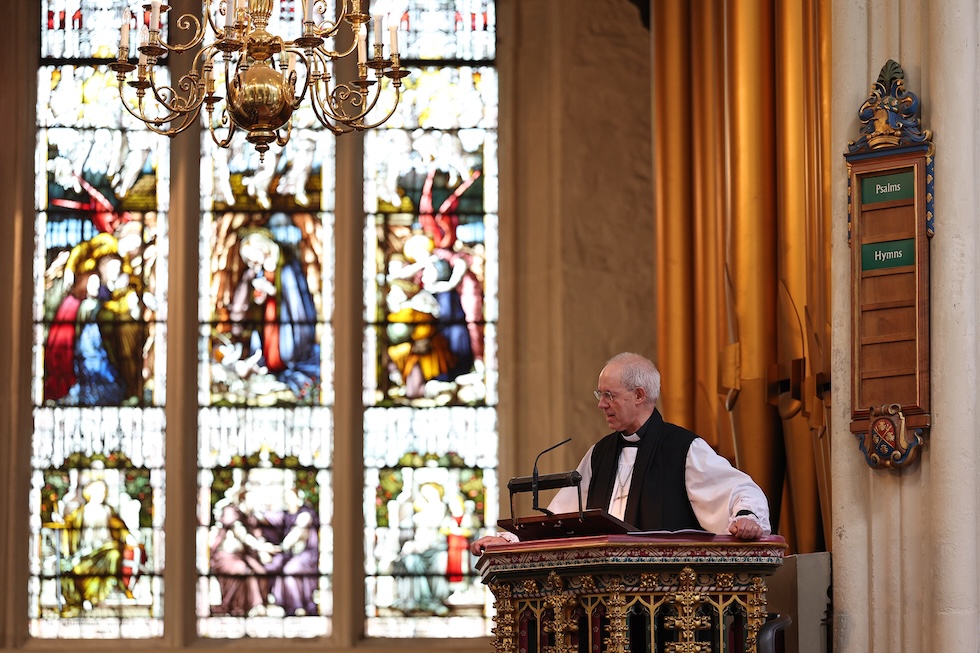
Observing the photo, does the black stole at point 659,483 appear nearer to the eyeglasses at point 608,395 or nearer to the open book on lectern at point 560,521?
the eyeglasses at point 608,395

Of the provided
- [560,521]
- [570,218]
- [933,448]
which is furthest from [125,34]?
[570,218]

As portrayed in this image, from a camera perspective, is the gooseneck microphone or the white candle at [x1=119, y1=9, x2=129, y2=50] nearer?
the gooseneck microphone

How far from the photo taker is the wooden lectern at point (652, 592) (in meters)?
5.07

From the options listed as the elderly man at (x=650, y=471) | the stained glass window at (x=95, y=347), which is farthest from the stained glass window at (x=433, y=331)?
the elderly man at (x=650, y=471)

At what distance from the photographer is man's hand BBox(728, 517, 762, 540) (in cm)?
515

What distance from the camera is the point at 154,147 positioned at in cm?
932

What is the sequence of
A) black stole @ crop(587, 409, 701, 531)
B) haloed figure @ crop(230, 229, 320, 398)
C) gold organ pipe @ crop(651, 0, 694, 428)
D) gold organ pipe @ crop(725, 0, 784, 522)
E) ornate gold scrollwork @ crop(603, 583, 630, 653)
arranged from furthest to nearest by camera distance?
1. haloed figure @ crop(230, 229, 320, 398)
2. gold organ pipe @ crop(651, 0, 694, 428)
3. gold organ pipe @ crop(725, 0, 784, 522)
4. black stole @ crop(587, 409, 701, 531)
5. ornate gold scrollwork @ crop(603, 583, 630, 653)

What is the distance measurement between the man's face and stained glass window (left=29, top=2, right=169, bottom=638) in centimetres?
361

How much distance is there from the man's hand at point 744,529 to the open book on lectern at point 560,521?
306mm

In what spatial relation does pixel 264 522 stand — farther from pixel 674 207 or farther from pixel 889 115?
pixel 889 115

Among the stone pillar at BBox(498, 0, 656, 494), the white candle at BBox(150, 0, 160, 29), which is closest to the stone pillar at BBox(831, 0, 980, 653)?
the white candle at BBox(150, 0, 160, 29)

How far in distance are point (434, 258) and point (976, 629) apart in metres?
4.52

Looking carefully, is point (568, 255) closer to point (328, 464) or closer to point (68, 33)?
point (328, 464)

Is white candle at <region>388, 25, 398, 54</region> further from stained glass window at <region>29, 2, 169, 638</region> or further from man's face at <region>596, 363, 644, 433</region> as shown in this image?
stained glass window at <region>29, 2, 169, 638</region>
